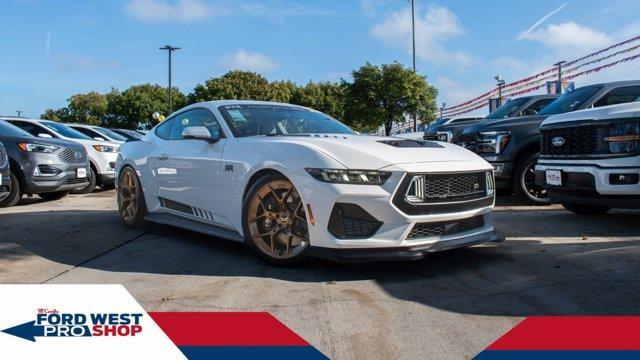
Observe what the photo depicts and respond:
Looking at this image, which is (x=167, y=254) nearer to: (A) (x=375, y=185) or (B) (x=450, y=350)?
(A) (x=375, y=185)

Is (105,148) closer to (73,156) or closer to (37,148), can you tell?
(73,156)

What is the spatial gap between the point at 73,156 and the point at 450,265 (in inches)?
290

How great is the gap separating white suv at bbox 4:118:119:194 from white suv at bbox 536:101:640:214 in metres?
8.47

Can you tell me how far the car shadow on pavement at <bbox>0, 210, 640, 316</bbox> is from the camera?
137 inches

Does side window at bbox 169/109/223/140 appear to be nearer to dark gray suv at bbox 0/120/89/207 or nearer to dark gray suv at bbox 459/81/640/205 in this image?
dark gray suv at bbox 0/120/89/207

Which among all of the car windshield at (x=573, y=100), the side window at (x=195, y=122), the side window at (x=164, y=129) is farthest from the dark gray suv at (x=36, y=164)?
the car windshield at (x=573, y=100)

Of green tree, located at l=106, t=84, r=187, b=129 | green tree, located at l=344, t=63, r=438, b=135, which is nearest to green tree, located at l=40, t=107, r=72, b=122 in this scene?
green tree, located at l=106, t=84, r=187, b=129

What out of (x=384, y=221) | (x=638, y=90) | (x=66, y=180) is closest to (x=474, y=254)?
(x=384, y=221)

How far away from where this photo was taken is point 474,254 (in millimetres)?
4719

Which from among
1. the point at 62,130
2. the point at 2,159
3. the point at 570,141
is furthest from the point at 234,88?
the point at 570,141

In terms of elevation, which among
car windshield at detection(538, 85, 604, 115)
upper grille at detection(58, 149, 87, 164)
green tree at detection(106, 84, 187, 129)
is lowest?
upper grille at detection(58, 149, 87, 164)

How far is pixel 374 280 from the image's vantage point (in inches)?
155

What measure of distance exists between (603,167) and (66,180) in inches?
312

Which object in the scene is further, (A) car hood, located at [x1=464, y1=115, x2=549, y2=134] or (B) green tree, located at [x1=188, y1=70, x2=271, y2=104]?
(B) green tree, located at [x1=188, y1=70, x2=271, y2=104]
